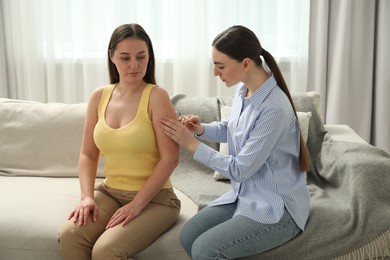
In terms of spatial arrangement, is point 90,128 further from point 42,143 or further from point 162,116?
point 42,143

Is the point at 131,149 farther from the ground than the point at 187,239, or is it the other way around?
the point at 131,149

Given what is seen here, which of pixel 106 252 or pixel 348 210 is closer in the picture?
pixel 106 252

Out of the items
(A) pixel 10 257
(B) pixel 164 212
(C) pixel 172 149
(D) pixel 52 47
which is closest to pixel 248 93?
(C) pixel 172 149

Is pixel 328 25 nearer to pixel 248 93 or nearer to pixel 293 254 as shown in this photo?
pixel 248 93

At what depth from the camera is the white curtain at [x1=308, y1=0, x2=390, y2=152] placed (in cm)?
339

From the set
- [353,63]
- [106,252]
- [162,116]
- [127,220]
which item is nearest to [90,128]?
[162,116]

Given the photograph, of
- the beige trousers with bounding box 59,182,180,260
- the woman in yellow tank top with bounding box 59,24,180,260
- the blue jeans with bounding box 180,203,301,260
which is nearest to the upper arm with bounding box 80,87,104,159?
the woman in yellow tank top with bounding box 59,24,180,260

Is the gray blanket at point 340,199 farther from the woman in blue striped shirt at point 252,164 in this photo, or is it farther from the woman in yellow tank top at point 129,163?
the woman in yellow tank top at point 129,163

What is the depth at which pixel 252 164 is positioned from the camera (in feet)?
5.70

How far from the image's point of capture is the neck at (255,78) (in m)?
1.83

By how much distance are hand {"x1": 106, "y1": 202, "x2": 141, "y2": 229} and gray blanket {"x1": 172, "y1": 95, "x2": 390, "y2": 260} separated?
41 centimetres

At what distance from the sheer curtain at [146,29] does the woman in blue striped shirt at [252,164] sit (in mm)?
1668

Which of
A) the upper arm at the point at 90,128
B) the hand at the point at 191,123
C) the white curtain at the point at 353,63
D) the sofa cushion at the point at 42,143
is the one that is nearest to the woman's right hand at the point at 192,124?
the hand at the point at 191,123

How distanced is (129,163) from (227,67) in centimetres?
49
